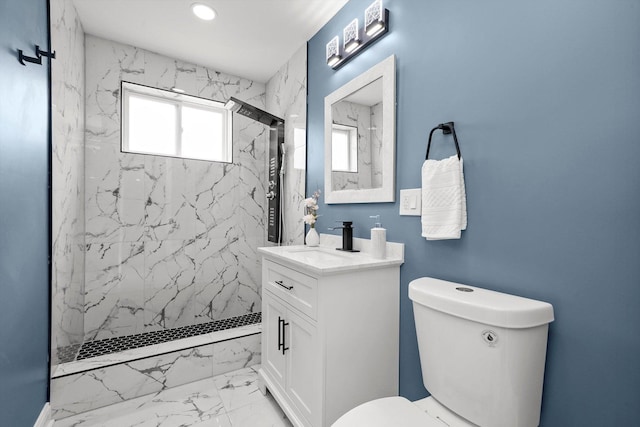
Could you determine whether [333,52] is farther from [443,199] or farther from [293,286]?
[293,286]

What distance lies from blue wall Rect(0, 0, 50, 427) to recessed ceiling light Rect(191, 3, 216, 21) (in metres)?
0.83

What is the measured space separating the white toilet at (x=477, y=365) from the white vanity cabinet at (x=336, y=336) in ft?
1.06

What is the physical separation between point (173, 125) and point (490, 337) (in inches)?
118

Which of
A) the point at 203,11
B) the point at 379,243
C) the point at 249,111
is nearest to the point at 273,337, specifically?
the point at 379,243

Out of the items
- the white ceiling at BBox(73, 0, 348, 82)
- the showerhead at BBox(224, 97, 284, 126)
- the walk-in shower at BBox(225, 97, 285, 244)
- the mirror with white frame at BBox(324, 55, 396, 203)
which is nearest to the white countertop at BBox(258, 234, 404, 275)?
the mirror with white frame at BBox(324, 55, 396, 203)

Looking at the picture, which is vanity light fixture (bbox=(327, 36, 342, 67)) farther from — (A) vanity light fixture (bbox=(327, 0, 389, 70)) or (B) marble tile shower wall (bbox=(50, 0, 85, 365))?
(B) marble tile shower wall (bbox=(50, 0, 85, 365))

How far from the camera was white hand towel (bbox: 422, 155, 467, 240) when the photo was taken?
1087 millimetres

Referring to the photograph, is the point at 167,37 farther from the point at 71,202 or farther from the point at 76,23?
the point at 71,202

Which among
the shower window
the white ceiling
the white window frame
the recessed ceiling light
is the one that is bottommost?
the white window frame

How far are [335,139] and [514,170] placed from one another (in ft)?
3.79

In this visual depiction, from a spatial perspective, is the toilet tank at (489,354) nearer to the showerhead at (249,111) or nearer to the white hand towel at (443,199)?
the white hand towel at (443,199)

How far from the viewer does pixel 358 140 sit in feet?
5.52

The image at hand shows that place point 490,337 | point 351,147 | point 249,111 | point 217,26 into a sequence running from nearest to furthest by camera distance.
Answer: point 490,337, point 351,147, point 217,26, point 249,111

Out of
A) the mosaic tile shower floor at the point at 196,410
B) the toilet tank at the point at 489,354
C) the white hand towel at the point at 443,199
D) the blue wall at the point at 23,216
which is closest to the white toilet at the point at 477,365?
the toilet tank at the point at 489,354
